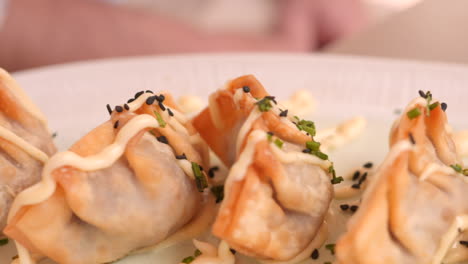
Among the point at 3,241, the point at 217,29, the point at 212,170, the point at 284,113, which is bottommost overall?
the point at 3,241

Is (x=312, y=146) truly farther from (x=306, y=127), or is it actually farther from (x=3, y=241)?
(x=3, y=241)

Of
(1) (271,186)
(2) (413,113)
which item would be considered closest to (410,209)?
(2) (413,113)

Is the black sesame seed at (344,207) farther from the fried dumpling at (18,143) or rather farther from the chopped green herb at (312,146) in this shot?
the fried dumpling at (18,143)

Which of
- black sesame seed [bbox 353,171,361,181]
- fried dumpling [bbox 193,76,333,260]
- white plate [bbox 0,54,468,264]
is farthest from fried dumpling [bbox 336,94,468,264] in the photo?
white plate [bbox 0,54,468,264]

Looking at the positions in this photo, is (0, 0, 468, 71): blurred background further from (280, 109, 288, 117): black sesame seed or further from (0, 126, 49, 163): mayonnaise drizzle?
(0, 126, 49, 163): mayonnaise drizzle

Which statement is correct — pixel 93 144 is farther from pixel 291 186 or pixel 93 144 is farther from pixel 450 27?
pixel 450 27

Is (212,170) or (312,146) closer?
(312,146)

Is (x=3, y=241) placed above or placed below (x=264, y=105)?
below
